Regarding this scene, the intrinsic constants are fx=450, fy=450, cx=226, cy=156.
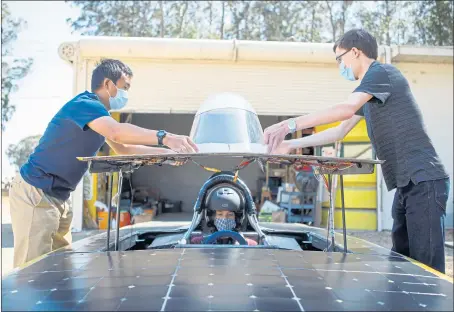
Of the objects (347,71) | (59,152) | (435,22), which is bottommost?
(59,152)

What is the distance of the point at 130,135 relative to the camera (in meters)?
2.68

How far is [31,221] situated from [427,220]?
7.97 ft

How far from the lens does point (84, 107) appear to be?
2746 mm

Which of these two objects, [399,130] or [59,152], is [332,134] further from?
[59,152]

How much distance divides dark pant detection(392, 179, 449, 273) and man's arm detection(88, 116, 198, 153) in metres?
1.30

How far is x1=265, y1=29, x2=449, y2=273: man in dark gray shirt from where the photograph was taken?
2510 millimetres

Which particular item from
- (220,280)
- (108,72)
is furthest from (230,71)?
(220,280)

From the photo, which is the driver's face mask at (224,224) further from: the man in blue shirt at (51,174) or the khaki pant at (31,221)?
the khaki pant at (31,221)

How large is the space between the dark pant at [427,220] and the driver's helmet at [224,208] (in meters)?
1.75

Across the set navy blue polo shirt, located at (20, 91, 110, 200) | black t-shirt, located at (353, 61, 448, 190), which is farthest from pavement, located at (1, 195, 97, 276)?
black t-shirt, located at (353, 61, 448, 190)

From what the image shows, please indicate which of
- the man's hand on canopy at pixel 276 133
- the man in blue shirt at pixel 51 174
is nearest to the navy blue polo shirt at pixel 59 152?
the man in blue shirt at pixel 51 174

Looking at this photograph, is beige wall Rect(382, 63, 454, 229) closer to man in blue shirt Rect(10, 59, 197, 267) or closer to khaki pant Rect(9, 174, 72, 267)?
man in blue shirt Rect(10, 59, 197, 267)

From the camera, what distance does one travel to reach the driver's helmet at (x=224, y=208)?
4074mm

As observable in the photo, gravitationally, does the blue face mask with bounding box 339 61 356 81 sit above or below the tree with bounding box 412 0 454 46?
below
